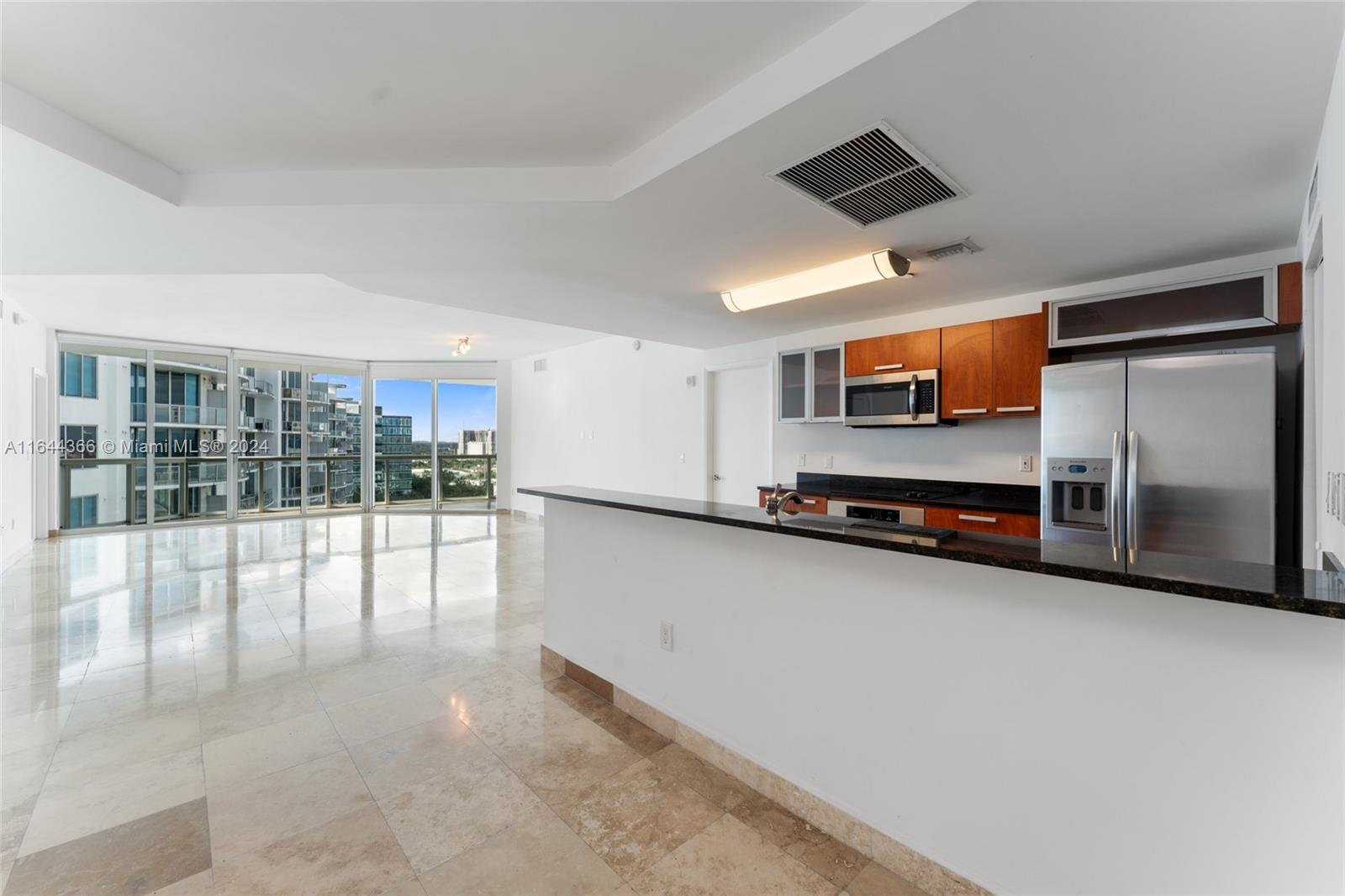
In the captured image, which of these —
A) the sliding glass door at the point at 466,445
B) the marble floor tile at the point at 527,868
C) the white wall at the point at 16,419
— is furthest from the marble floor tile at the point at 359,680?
the sliding glass door at the point at 466,445

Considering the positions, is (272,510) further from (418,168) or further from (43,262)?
(418,168)

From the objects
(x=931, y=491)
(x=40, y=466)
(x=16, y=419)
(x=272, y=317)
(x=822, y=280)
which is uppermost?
(x=272, y=317)

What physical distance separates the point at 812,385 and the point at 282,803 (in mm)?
4292

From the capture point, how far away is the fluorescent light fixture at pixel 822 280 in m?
A: 3.02

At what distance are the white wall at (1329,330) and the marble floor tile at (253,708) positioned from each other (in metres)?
3.86

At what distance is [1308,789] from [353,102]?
308 centimetres

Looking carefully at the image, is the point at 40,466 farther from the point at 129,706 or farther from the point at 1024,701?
the point at 1024,701

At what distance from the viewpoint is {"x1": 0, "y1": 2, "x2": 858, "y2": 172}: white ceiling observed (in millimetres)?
1548

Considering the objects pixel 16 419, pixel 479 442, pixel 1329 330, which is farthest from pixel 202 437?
pixel 1329 330

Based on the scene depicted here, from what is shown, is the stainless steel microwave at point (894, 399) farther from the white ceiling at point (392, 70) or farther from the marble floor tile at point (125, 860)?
the marble floor tile at point (125, 860)

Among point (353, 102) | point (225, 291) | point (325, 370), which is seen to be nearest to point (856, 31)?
point (353, 102)

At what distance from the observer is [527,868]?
165 centimetres

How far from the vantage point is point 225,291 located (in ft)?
17.2

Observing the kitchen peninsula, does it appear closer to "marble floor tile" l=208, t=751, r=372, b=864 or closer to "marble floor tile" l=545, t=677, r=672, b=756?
"marble floor tile" l=545, t=677, r=672, b=756
